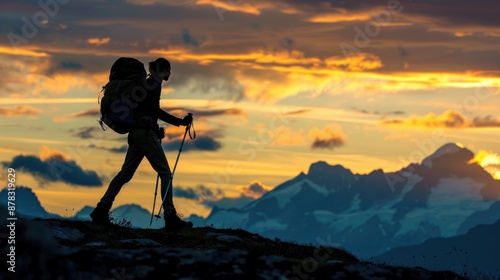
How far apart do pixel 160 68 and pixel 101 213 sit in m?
3.72

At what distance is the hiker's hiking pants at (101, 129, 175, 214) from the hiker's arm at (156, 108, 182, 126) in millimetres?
411

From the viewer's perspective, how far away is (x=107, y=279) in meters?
8.55

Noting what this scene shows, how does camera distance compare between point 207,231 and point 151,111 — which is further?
point 207,231

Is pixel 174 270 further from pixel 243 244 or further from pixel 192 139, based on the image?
pixel 192 139

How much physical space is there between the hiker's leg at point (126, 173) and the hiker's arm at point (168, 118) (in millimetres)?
909

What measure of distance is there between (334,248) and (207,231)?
3086mm

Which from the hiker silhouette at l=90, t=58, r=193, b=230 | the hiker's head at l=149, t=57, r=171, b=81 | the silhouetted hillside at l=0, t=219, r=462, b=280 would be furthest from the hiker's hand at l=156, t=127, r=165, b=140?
the silhouetted hillside at l=0, t=219, r=462, b=280

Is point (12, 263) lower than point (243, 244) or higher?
higher

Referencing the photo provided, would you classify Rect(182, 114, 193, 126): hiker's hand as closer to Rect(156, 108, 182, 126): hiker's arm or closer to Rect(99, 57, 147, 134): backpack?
Rect(156, 108, 182, 126): hiker's arm

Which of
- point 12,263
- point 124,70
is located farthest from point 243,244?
point 12,263

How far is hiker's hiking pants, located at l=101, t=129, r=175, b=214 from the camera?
63.3 ft

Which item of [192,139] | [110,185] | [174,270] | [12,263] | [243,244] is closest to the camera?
[12,263]

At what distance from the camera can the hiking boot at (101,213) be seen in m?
19.9

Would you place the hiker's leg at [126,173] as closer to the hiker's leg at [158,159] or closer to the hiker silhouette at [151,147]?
the hiker silhouette at [151,147]
